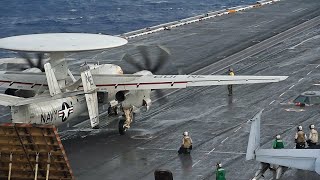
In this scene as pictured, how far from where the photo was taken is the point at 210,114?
245 ft

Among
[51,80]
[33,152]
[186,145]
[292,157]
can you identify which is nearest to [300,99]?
[186,145]

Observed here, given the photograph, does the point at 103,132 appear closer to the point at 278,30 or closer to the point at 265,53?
the point at 265,53

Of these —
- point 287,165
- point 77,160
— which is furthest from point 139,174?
point 287,165

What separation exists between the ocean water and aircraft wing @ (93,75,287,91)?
2662 inches

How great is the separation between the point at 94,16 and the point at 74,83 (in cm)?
11202

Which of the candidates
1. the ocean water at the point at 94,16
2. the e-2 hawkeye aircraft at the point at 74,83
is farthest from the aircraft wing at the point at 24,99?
the ocean water at the point at 94,16

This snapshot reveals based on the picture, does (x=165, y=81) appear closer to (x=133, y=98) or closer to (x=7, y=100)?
(x=133, y=98)

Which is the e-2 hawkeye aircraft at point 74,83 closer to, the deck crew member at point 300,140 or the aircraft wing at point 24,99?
the aircraft wing at point 24,99

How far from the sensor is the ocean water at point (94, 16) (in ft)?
517

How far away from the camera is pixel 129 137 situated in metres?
68.7

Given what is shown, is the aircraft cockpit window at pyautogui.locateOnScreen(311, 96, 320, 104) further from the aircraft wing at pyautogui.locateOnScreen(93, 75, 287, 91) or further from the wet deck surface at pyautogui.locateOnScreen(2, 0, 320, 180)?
the aircraft wing at pyautogui.locateOnScreen(93, 75, 287, 91)

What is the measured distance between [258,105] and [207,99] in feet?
A: 19.1

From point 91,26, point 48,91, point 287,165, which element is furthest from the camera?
point 91,26

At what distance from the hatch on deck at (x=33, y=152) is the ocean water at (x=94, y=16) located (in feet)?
269
